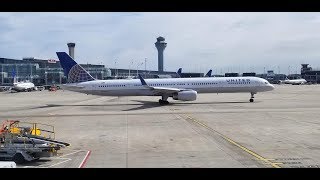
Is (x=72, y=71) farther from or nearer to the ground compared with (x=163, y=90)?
farther from the ground

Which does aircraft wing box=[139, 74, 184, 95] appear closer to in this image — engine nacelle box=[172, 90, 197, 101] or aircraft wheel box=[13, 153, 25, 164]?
engine nacelle box=[172, 90, 197, 101]

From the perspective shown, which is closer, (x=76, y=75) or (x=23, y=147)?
(x=23, y=147)

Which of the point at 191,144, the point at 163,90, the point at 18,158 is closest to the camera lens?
the point at 18,158

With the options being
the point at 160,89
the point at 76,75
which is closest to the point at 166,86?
the point at 160,89

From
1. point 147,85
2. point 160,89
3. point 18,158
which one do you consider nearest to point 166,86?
point 147,85

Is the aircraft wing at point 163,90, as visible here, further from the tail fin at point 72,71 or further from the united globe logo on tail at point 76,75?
the united globe logo on tail at point 76,75

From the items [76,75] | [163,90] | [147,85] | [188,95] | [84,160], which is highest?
[76,75]

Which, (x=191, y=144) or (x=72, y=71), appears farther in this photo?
(x=72, y=71)

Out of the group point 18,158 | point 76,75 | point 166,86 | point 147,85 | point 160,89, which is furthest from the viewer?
point 76,75

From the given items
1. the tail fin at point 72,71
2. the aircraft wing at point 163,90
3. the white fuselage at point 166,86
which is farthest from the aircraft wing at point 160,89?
the tail fin at point 72,71

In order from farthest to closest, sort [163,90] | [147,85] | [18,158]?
[147,85] < [163,90] < [18,158]

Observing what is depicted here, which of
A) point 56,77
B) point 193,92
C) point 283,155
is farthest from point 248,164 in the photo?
point 56,77

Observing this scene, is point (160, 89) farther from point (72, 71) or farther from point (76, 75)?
point (72, 71)

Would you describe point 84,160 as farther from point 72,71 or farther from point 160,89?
point 72,71
